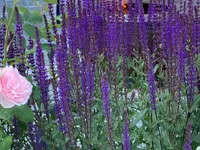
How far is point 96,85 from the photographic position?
2127 millimetres

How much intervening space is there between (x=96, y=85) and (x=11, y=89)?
2.12 feet

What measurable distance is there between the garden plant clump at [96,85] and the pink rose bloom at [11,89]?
0.15m

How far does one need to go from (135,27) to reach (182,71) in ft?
1.68

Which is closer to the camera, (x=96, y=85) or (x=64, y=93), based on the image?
(x=64, y=93)

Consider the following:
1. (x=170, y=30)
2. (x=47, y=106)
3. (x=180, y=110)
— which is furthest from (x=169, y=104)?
(x=47, y=106)

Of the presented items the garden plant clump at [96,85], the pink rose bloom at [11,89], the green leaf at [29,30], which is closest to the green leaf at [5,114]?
the garden plant clump at [96,85]

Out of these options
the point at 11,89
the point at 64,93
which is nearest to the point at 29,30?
the point at 64,93

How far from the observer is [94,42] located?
202cm

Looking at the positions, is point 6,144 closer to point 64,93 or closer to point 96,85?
point 64,93

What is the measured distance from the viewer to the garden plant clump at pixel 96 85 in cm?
179

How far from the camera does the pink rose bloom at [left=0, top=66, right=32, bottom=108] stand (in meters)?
1.52

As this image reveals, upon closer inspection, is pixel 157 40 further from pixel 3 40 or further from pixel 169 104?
pixel 3 40

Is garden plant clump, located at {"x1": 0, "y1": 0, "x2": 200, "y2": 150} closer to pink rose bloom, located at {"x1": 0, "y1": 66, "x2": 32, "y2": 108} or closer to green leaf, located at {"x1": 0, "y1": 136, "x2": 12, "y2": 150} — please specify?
green leaf, located at {"x1": 0, "y1": 136, "x2": 12, "y2": 150}

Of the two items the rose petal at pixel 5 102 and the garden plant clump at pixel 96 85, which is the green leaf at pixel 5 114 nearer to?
the garden plant clump at pixel 96 85
